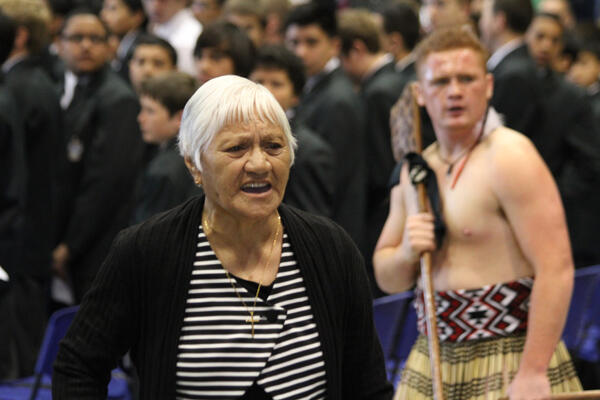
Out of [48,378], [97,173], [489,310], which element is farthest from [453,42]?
[97,173]

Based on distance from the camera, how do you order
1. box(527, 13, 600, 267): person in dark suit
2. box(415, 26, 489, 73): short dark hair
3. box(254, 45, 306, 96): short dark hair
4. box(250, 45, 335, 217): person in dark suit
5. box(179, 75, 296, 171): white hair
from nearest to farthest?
1. box(179, 75, 296, 171): white hair
2. box(415, 26, 489, 73): short dark hair
3. box(250, 45, 335, 217): person in dark suit
4. box(254, 45, 306, 96): short dark hair
5. box(527, 13, 600, 267): person in dark suit

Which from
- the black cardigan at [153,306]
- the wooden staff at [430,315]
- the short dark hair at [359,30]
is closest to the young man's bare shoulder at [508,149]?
the wooden staff at [430,315]

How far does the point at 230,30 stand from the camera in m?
5.00

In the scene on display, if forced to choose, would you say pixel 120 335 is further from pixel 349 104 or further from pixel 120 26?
pixel 120 26

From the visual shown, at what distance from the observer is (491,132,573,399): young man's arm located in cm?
281

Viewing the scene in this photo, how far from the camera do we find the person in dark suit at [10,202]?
15.7ft

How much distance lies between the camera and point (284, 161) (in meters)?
2.20

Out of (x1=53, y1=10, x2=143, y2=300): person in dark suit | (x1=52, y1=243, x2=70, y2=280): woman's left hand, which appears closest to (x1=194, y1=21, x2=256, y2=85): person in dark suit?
(x1=53, y1=10, x2=143, y2=300): person in dark suit

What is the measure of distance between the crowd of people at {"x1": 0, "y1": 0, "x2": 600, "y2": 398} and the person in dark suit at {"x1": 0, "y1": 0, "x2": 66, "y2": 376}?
0.01 m

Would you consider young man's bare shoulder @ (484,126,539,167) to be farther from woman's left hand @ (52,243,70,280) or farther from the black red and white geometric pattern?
woman's left hand @ (52,243,70,280)

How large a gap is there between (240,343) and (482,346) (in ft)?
3.45

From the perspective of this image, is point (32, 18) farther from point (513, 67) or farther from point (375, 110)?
point (513, 67)

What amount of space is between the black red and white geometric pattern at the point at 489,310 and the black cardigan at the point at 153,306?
29.5 inches

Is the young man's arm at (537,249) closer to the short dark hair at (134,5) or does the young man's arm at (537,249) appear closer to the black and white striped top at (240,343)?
the black and white striped top at (240,343)
